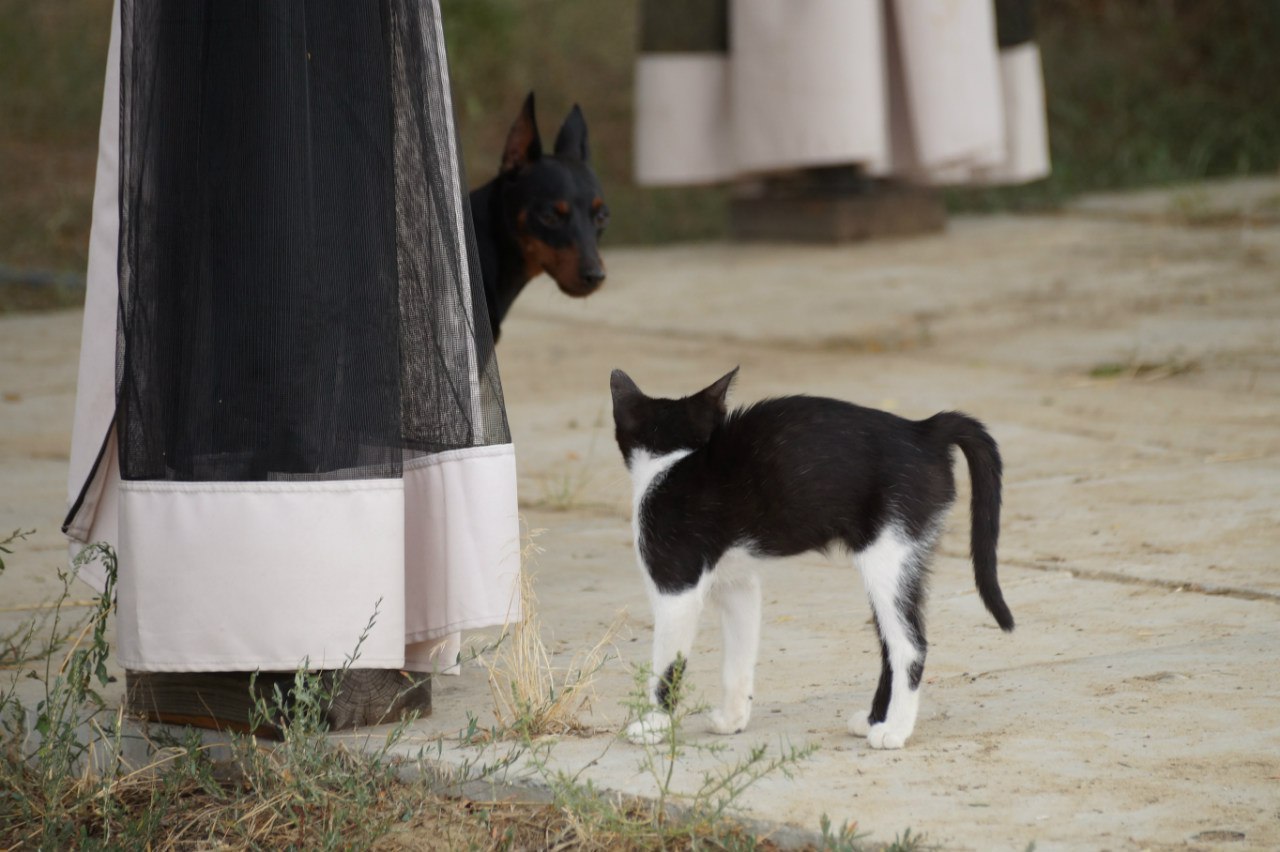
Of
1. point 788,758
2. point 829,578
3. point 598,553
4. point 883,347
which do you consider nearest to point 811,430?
point 788,758

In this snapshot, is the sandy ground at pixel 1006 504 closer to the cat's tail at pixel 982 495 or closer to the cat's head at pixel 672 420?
the cat's tail at pixel 982 495

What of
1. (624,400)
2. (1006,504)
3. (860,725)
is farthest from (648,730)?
(1006,504)

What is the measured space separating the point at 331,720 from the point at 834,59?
18.9 feet

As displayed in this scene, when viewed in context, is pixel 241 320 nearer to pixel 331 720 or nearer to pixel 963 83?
pixel 331 720

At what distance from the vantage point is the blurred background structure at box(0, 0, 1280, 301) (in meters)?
10.4

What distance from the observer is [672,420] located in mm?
2908

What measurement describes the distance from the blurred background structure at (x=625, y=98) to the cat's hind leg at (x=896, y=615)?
7197 millimetres

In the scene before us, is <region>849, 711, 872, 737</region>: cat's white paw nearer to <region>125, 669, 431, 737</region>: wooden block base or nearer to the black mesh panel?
<region>125, 669, 431, 737</region>: wooden block base

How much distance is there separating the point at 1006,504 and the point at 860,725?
188 cm

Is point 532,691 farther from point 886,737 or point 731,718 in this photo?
point 886,737

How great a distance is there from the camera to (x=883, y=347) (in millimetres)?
6812

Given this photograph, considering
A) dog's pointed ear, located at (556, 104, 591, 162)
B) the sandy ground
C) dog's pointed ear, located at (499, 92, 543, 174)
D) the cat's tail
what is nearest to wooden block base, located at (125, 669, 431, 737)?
the sandy ground

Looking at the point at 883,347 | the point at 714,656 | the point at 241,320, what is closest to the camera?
the point at 241,320

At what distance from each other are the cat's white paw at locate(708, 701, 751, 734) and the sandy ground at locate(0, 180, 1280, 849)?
0.14 ft
